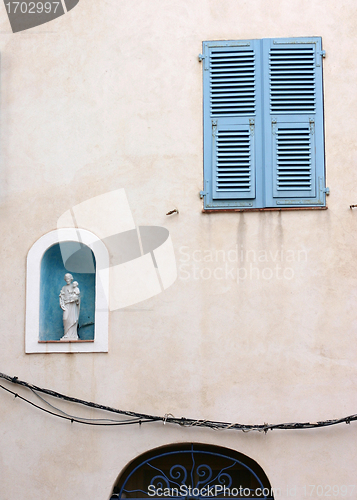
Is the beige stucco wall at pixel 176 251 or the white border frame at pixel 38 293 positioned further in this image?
the white border frame at pixel 38 293

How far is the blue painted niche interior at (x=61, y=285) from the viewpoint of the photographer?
665 cm

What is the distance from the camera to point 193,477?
6.71 m

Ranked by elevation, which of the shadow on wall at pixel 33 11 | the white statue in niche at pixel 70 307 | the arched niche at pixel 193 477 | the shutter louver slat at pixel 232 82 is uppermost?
the shadow on wall at pixel 33 11

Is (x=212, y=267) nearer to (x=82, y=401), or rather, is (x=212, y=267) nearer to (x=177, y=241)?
(x=177, y=241)

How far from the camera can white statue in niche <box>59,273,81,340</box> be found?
6.45 meters

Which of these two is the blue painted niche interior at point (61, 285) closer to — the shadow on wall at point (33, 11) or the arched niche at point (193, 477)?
the arched niche at point (193, 477)

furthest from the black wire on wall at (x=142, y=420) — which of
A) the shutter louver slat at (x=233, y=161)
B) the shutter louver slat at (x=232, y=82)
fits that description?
the shutter louver slat at (x=232, y=82)

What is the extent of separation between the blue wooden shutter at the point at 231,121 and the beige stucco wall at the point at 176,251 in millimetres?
126

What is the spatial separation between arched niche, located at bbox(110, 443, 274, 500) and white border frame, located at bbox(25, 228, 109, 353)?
4.29 ft

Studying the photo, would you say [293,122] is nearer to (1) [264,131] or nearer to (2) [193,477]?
(1) [264,131]

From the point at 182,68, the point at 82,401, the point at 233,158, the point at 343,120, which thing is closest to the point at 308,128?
the point at 343,120

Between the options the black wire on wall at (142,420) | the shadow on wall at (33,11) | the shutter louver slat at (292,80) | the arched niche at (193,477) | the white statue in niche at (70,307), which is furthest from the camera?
the shadow on wall at (33,11)

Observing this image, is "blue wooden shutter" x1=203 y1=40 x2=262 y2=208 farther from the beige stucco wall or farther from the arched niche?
the arched niche

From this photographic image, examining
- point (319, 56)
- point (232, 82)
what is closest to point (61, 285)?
point (232, 82)
